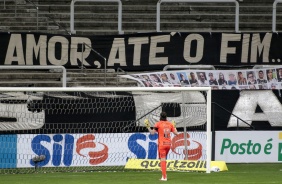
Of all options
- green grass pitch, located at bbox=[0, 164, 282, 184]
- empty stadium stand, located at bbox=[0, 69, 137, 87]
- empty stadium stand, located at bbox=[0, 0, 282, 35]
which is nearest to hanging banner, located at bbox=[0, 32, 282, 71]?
empty stadium stand, located at bbox=[0, 69, 137, 87]

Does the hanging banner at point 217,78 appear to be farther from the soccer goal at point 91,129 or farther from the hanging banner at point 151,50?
the soccer goal at point 91,129

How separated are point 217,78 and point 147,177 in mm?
6964

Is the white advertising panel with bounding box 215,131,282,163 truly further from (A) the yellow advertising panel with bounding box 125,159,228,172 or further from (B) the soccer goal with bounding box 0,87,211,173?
(A) the yellow advertising panel with bounding box 125,159,228,172

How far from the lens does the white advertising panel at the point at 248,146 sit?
2683cm

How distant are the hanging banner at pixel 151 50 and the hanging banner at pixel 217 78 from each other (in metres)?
0.75

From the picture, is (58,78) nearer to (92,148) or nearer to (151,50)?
(151,50)

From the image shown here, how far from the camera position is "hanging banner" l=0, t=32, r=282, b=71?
97.1 ft

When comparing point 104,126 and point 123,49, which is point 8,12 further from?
point 104,126

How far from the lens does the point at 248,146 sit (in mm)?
26906

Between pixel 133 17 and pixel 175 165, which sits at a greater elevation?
pixel 133 17

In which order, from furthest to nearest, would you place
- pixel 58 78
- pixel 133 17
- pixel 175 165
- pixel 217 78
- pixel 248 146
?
pixel 133 17, pixel 58 78, pixel 217 78, pixel 248 146, pixel 175 165

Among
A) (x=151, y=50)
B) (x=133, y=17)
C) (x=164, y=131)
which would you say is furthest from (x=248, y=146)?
(x=133, y=17)

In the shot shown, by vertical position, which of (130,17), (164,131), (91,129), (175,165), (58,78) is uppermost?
(130,17)

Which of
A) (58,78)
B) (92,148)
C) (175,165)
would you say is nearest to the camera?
(175,165)
